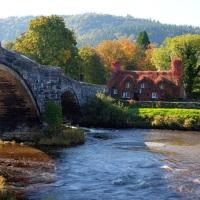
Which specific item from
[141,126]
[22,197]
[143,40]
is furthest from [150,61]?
[22,197]

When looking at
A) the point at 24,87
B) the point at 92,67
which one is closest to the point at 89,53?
the point at 92,67

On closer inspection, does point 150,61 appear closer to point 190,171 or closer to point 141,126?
point 141,126

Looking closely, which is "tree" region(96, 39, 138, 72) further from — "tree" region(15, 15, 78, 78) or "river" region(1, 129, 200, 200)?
"river" region(1, 129, 200, 200)

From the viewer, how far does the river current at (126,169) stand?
3403cm

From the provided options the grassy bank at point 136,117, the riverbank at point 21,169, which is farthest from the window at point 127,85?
the riverbank at point 21,169

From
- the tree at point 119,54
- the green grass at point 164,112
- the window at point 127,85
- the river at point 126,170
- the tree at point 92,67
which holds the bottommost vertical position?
the river at point 126,170

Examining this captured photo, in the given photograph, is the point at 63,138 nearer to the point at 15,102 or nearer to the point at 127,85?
the point at 15,102

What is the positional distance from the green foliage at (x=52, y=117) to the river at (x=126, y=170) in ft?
11.7

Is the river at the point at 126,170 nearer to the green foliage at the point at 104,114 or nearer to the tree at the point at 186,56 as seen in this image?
Result: the green foliage at the point at 104,114

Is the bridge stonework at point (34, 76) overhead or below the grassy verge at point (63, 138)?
overhead

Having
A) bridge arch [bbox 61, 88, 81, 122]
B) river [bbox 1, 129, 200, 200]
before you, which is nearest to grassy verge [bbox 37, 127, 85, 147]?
river [bbox 1, 129, 200, 200]

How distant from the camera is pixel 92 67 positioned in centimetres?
10656

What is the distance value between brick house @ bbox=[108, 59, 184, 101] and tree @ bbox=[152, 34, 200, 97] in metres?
Result: 5.92

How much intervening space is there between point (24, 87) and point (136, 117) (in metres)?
24.5
